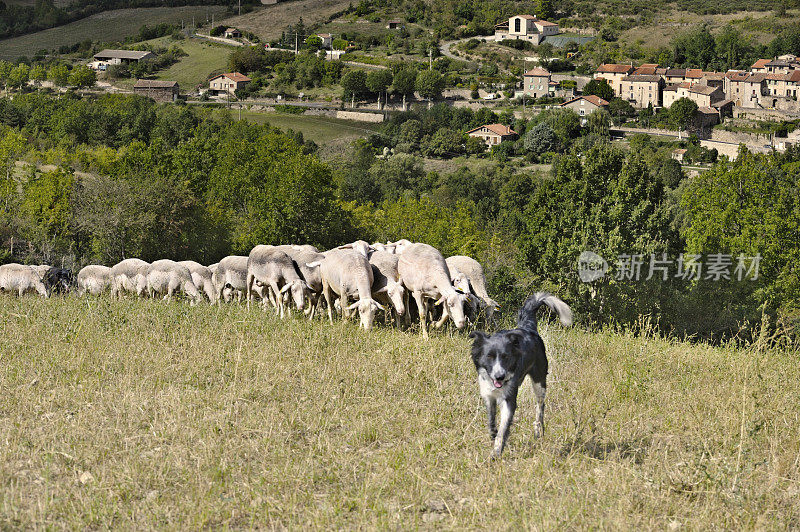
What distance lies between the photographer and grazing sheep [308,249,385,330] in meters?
16.2

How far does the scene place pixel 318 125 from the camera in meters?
152

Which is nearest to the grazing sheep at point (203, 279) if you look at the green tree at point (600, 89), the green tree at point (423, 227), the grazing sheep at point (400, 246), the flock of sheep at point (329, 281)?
the flock of sheep at point (329, 281)

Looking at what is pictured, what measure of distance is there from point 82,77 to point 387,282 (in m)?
172

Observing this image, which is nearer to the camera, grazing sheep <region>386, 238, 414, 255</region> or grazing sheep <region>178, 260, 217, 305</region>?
grazing sheep <region>386, 238, 414, 255</region>

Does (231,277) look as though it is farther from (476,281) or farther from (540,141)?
(540,141)

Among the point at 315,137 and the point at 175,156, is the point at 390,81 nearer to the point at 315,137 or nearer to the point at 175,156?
the point at 315,137

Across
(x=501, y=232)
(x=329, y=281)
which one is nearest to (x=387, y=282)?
(x=329, y=281)

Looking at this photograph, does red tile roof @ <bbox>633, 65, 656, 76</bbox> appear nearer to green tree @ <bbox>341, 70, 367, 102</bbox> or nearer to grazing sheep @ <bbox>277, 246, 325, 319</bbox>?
green tree @ <bbox>341, 70, 367, 102</bbox>

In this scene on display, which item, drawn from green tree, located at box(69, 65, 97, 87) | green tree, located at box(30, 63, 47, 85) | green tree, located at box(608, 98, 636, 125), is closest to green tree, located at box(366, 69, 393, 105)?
green tree, located at box(608, 98, 636, 125)

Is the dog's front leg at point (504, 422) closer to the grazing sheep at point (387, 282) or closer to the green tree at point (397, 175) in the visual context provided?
the grazing sheep at point (387, 282)

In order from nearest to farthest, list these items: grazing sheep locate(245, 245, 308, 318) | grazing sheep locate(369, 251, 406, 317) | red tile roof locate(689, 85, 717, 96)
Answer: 1. grazing sheep locate(369, 251, 406, 317)
2. grazing sheep locate(245, 245, 308, 318)
3. red tile roof locate(689, 85, 717, 96)

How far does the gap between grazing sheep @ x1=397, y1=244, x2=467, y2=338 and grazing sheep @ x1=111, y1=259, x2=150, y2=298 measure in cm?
1077

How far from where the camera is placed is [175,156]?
2731 inches

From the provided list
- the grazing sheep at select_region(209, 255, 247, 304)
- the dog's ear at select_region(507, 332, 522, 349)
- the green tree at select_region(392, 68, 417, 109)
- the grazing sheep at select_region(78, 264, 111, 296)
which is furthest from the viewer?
the green tree at select_region(392, 68, 417, 109)
